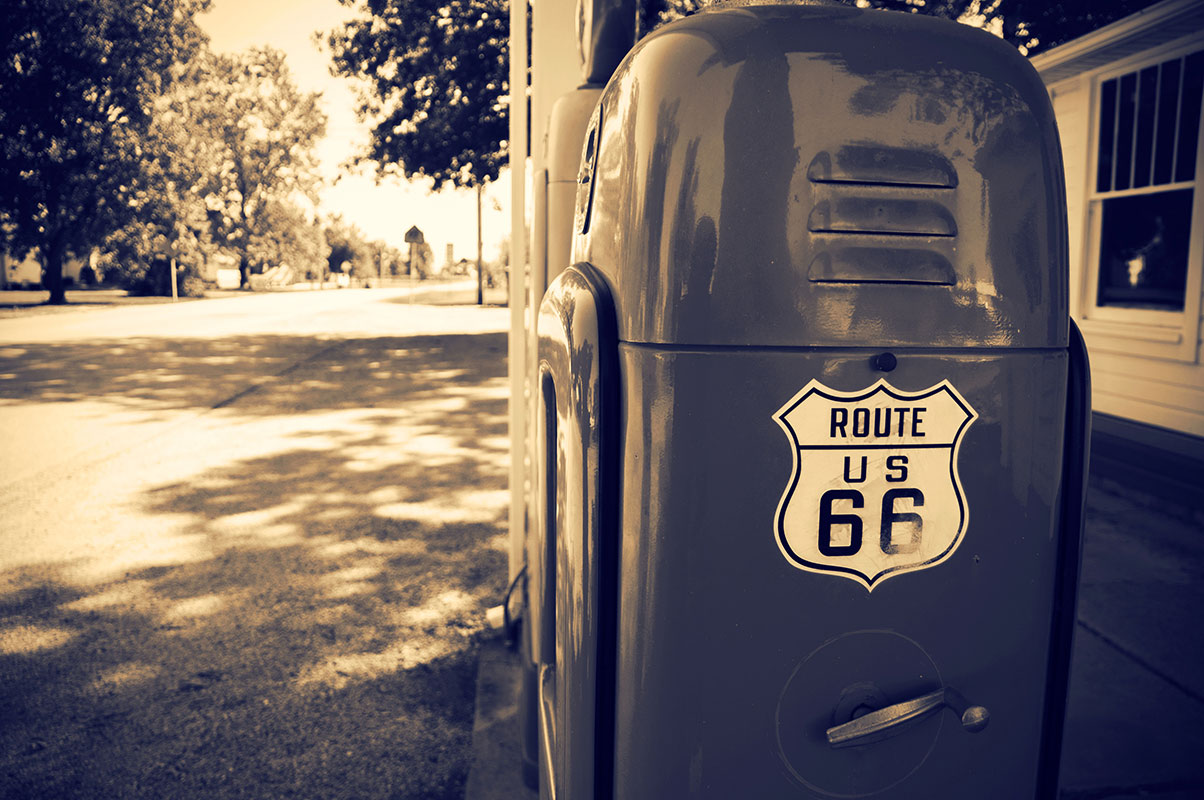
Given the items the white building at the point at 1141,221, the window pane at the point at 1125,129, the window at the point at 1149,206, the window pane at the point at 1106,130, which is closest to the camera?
the white building at the point at 1141,221

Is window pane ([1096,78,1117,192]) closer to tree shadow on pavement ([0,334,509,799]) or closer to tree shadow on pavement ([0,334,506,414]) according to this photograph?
tree shadow on pavement ([0,334,509,799])

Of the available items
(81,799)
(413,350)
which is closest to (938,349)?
(81,799)

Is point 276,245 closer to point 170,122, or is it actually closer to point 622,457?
point 170,122

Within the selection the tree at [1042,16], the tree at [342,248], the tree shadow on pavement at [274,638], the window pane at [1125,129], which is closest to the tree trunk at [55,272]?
the tree at [1042,16]

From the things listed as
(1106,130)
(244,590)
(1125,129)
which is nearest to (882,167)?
(244,590)

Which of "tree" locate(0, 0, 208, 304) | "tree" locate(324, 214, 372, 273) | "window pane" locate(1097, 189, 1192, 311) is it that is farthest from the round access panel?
"tree" locate(324, 214, 372, 273)

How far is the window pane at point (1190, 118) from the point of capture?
570cm

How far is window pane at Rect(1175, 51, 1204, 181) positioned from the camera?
18.7 ft

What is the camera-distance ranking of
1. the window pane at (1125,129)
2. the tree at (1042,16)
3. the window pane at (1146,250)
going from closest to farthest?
the window pane at (1146,250) → the window pane at (1125,129) → the tree at (1042,16)

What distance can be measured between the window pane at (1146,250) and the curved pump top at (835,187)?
6.01 metres

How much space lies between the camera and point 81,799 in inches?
100.0

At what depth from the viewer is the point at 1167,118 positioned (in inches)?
236

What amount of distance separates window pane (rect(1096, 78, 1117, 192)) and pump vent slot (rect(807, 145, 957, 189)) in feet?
21.7

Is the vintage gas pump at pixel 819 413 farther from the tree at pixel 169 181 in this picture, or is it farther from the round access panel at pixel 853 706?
the tree at pixel 169 181
